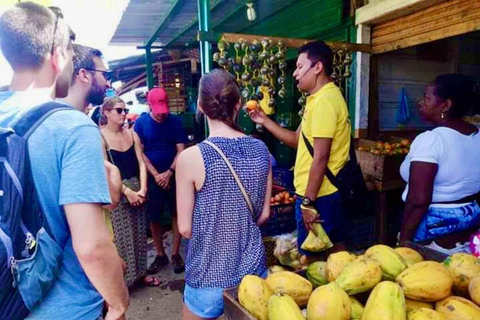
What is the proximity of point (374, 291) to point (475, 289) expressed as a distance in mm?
320

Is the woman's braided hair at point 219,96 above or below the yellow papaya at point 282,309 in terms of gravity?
above

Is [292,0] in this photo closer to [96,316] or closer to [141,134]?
[141,134]

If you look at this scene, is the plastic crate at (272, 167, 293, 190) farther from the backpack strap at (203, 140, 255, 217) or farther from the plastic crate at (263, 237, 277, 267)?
the backpack strap at (203, 140, 255, 217)

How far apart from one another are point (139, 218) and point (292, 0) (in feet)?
11.7

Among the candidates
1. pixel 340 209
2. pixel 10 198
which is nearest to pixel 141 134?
pixel 340 209

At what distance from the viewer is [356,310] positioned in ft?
3.48

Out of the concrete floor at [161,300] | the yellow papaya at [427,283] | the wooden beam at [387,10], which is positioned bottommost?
the concrete floor at [161,300]

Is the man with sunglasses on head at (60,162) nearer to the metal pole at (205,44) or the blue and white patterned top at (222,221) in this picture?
the blue and white patterned top at (222,221)

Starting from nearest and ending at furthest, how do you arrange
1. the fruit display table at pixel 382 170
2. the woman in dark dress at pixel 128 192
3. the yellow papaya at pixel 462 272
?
the yellow papaya at pixel 462 272, the woman in dark dress at pixel 128 192, the fruit display table at pixel 382 170

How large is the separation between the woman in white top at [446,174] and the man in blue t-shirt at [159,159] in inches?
103

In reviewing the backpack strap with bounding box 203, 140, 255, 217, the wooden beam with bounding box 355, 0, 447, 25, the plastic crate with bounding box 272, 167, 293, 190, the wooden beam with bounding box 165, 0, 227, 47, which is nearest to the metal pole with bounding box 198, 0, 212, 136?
Result: the backpack strap with bounding box 203, 140, 255, 217

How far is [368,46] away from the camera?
378cm

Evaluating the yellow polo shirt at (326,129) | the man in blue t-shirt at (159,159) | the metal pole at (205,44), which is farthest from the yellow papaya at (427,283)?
the man in blue t-shirt at (159,159)

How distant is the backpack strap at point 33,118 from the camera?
1.04m
